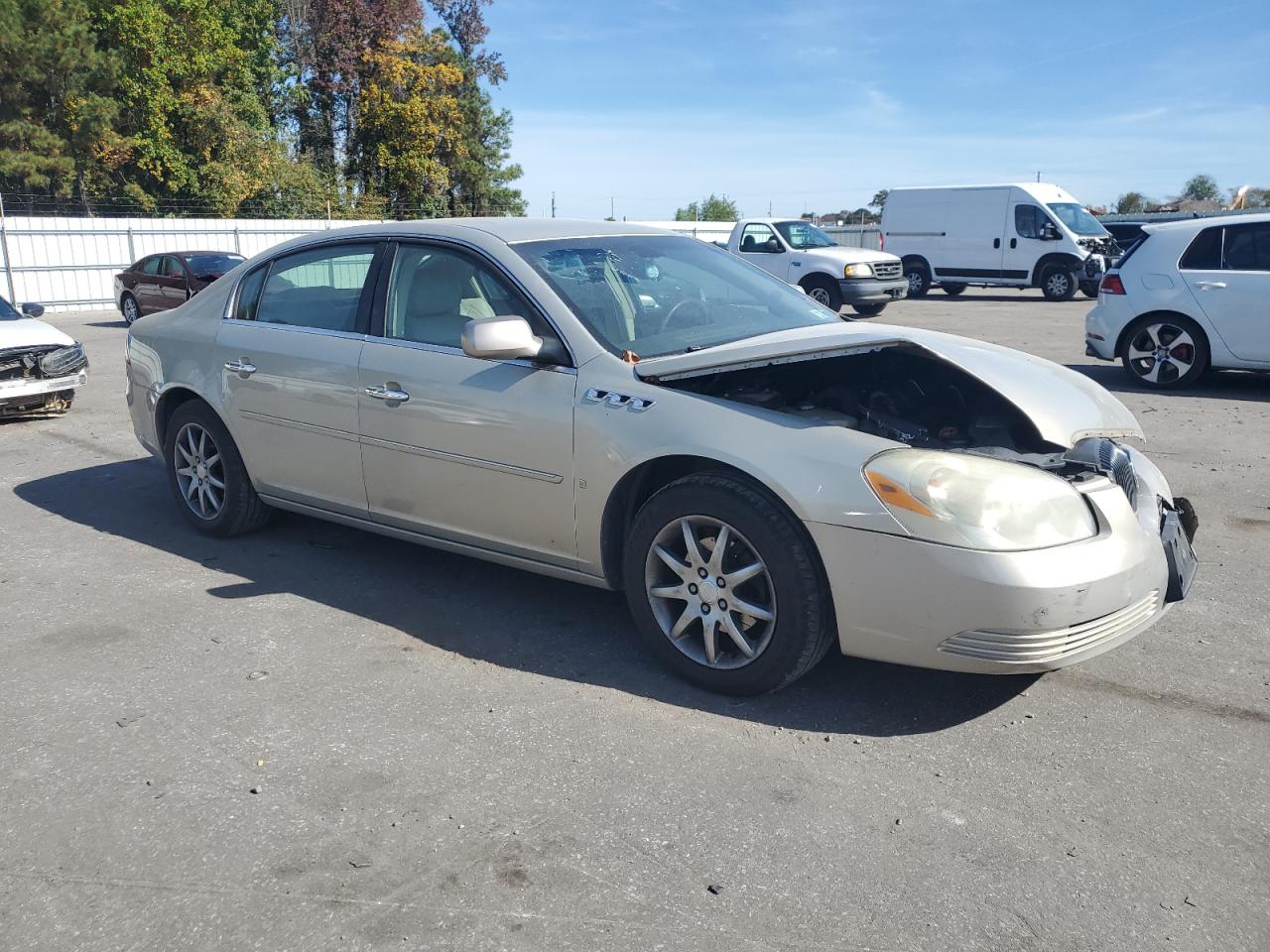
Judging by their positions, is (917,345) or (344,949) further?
(917,345)

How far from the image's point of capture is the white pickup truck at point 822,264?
63.0 ft

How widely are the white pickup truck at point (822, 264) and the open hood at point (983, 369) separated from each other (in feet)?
48.2

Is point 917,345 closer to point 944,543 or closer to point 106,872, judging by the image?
point 944,543

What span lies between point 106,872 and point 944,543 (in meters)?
2.48

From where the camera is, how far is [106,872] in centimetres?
283

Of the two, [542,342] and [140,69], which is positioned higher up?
[140,69]

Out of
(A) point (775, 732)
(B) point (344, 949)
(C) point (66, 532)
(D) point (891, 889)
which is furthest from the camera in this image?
(C) point (66, 532)

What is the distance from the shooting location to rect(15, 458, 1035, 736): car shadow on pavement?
375 centimetres

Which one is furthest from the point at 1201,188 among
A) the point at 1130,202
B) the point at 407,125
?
the point at 407,125

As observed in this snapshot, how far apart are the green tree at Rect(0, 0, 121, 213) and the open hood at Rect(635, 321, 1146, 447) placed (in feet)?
114

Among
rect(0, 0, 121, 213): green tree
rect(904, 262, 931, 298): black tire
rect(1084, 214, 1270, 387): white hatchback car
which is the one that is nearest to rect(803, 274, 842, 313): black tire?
rect(904, 262, 931, 298): black tire

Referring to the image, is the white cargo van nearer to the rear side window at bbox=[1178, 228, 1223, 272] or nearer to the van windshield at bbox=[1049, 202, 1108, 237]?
the van windshield at bbox=[1049, 202, 1108, 237]

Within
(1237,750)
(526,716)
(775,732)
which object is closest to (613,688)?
(526,716)

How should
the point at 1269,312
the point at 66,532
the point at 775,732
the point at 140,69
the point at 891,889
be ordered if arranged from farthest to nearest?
the point at 140,69
the point at 1269,312
the point at 66,532
the point at 775,732
the point at 891,889
